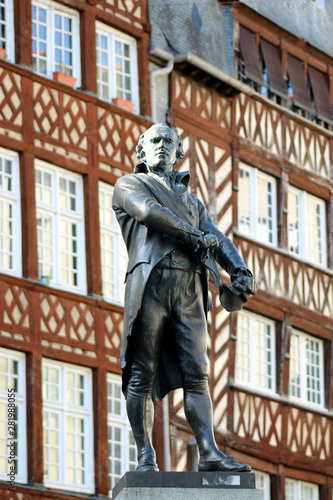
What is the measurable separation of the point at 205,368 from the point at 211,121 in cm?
1932

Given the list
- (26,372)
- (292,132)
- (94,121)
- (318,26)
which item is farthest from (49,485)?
(318,26)

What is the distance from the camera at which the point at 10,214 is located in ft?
85.7

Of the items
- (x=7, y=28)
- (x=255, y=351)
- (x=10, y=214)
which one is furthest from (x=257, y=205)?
(x=10, y=214)

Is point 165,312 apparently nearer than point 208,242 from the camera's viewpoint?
Yes

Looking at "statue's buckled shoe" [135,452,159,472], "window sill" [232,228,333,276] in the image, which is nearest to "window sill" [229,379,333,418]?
"window sill" [232,228,333,276]

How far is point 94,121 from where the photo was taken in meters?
27.8

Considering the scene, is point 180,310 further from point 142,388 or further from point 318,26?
point 318,26

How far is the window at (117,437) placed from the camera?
88.2 ft

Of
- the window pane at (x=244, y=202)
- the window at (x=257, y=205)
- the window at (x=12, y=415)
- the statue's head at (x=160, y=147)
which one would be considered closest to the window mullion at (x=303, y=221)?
the window at (x=257, y=205)

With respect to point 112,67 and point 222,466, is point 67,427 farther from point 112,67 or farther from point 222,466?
point 222,466

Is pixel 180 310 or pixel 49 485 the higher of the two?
pixel 49 485

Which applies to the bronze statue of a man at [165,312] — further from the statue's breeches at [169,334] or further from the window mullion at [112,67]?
the window mullion at [112,67]

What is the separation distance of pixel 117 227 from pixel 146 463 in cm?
1638

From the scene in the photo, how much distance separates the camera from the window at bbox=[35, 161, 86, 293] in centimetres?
2658
